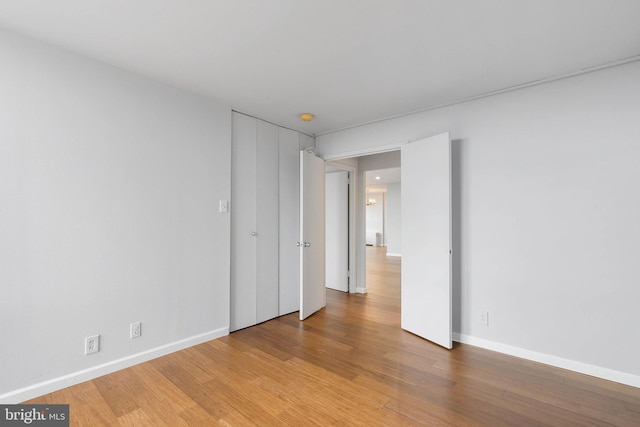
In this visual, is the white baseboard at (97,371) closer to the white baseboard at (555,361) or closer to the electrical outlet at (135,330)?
the electrical outlet at (135,330)

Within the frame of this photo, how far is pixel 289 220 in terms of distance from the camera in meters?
3.98

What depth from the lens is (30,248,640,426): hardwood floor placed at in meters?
1.82

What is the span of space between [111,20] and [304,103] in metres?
1.74

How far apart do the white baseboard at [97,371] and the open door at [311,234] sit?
1.18m

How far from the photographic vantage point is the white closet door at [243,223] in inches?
130

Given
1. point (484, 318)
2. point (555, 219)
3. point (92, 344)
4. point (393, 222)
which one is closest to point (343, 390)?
point (484, 318)

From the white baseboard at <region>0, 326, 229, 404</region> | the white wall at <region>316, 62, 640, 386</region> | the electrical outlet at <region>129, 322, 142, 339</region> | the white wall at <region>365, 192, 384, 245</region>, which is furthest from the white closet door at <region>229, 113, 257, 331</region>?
the white wall at <region>365, 192, 384, 245</region>

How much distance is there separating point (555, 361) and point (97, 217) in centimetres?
→ 398

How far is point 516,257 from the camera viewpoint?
2.70 meters

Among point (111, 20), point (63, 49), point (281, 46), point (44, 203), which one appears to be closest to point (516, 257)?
point (281, 46)

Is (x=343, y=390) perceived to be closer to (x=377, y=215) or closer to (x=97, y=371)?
(x=97, y=371)

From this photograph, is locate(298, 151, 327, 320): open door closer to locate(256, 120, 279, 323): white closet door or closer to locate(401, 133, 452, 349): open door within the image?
locate(256, 120, 279, 323): white closet door

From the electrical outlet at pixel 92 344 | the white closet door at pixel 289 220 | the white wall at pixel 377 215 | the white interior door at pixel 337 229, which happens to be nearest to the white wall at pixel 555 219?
the white closet door at pixel 289 220

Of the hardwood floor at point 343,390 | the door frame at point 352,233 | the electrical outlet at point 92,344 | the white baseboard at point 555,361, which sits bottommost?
the hardwood floor at point 343,390
